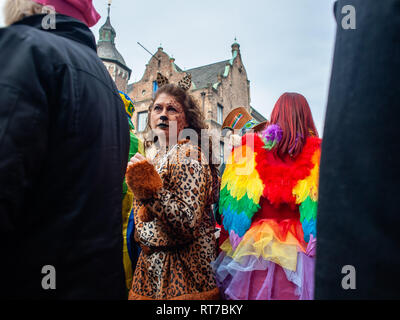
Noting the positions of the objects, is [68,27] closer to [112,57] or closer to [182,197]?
[182,197]

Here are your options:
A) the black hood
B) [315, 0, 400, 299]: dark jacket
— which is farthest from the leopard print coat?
[315, 0, 400, 299]: dark jacket

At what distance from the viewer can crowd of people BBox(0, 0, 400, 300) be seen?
0.49m

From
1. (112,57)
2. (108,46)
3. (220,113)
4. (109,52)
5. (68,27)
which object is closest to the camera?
(68,27)

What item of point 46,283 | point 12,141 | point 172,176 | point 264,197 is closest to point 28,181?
point 12,141

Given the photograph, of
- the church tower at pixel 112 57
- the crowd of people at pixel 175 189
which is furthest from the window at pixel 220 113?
the crowd of people at pixel 175 189

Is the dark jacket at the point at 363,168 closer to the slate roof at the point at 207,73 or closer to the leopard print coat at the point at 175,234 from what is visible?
the leopard print coat at the point at 175,234

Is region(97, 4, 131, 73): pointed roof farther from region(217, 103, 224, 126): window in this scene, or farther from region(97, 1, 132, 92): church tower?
region(217, 103, 224, 126): window

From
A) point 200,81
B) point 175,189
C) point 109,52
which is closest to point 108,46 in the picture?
point 109,52

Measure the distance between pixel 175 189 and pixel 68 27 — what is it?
1004mm

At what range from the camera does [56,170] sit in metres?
0.87

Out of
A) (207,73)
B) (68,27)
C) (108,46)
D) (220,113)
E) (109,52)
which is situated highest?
(108,46)

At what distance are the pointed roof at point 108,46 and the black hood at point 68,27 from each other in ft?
78.5

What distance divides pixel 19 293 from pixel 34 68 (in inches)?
25.3

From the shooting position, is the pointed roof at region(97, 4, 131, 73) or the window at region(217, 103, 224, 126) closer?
the window at region(217, 103, 224, 126)
